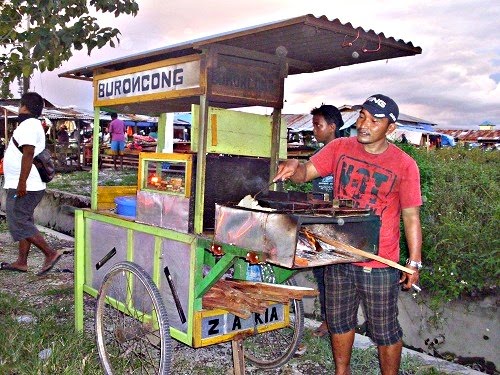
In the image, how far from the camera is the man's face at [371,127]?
2.96 metres

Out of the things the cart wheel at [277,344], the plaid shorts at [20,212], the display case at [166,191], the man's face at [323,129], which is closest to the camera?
the display case at [166,191]

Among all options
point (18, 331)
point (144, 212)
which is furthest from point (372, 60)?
point (18, 331)

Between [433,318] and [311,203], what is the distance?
204 cm

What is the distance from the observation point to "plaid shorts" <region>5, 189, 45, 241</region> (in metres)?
5.77

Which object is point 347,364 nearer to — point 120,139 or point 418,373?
point 418,373

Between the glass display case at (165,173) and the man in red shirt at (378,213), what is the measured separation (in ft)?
1.82

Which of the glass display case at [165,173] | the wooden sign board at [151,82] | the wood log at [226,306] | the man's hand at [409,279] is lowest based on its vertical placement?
the wood log at [226,306]

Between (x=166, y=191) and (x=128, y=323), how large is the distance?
1.01 metres

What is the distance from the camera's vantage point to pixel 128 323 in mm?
3621

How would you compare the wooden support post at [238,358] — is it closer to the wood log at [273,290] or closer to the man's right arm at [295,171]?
the wood log at [273,290]

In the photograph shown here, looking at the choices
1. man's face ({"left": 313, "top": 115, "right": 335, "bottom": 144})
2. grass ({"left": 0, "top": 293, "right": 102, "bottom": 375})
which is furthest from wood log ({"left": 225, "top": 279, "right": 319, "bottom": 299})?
man's face ({"left": 313, "top": 115, "right": 335, "bottom": 144})

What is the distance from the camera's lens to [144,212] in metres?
3.53

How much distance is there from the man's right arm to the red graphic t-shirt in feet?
0.65

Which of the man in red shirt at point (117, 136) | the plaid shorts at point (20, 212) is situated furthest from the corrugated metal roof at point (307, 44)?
the man in red shirt at point (117, 136)
